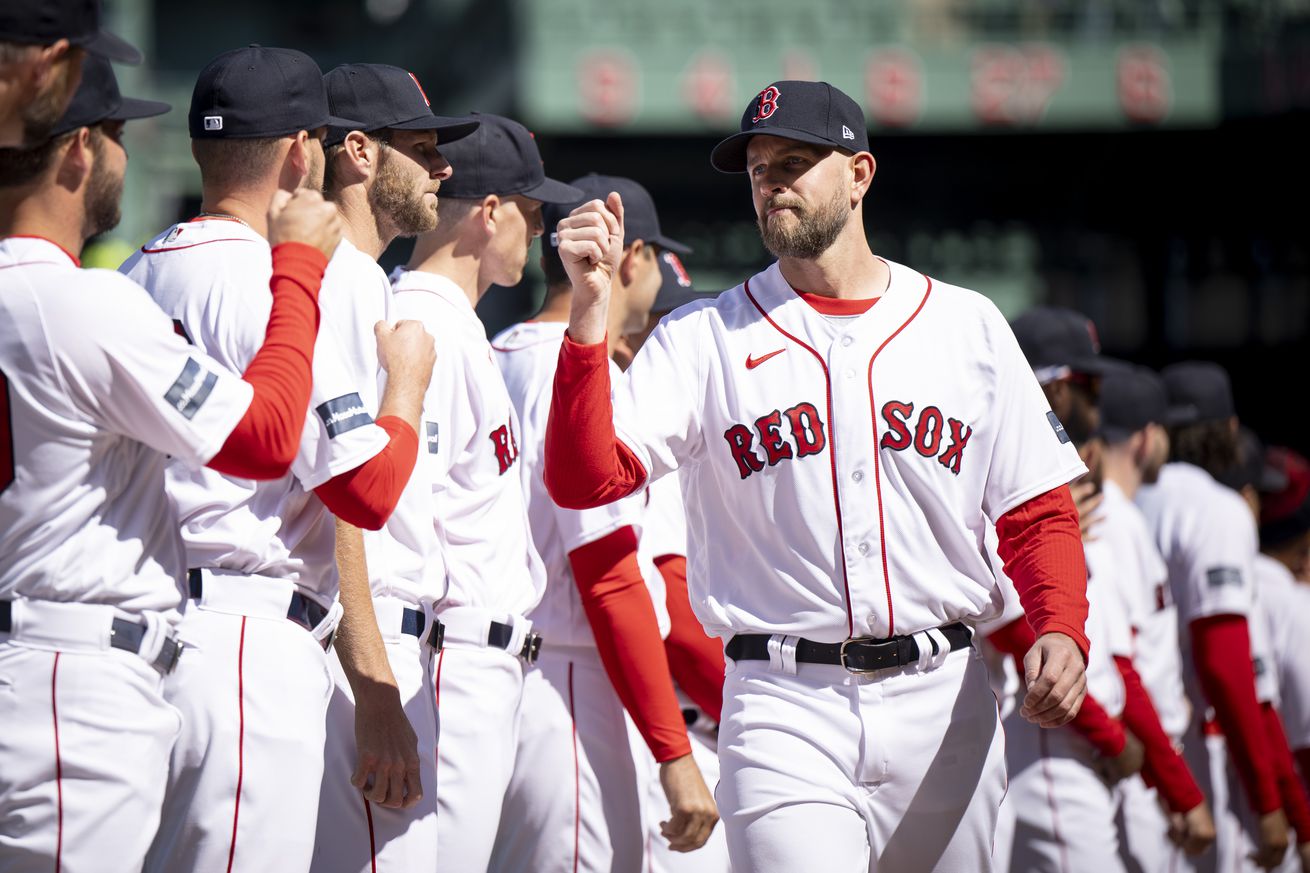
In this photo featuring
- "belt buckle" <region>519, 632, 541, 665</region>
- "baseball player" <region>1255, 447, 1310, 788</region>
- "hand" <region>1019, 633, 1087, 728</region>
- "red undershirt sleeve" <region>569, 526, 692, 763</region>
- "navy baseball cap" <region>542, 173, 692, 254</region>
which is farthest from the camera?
"baseball player" <region>1255, 447, 1310, 788</region>

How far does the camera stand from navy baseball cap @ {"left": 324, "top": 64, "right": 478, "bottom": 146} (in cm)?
367

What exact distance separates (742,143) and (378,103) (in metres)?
0.79

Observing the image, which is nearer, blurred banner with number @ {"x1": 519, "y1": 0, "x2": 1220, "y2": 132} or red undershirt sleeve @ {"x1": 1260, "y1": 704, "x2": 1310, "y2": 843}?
red undershirt sleeve @ {"x1": 1260, "y1": 704, "x2": 1310, "y2": 843}

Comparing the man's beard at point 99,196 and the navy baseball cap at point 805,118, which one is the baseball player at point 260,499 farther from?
the navy baseball cap at point 805,118

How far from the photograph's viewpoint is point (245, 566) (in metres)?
3.03

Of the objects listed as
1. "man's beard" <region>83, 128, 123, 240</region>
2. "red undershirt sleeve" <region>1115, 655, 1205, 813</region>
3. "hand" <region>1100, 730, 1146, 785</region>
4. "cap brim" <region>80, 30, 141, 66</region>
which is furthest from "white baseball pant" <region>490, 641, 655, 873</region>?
"cap brim" <region>80, 30, 141, 66</region>

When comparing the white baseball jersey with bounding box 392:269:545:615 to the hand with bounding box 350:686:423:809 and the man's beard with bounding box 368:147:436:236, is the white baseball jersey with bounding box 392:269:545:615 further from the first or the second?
the hand with bounding box 350:686:423:809

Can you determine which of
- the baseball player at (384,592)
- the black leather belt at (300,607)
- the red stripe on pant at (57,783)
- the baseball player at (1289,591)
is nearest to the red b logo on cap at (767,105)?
the baseball player at (384,592)

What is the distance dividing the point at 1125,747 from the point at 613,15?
10959mm

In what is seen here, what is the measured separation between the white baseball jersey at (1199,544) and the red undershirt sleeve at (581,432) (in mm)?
2945

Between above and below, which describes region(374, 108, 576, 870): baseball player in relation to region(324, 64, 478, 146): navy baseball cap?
below

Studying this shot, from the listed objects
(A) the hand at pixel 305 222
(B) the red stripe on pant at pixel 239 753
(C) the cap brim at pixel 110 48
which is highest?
(C) the cap brim at pixel 110 48

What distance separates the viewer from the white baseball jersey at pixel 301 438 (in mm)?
2967

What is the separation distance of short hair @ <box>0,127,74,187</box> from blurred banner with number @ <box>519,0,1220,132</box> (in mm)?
11990
